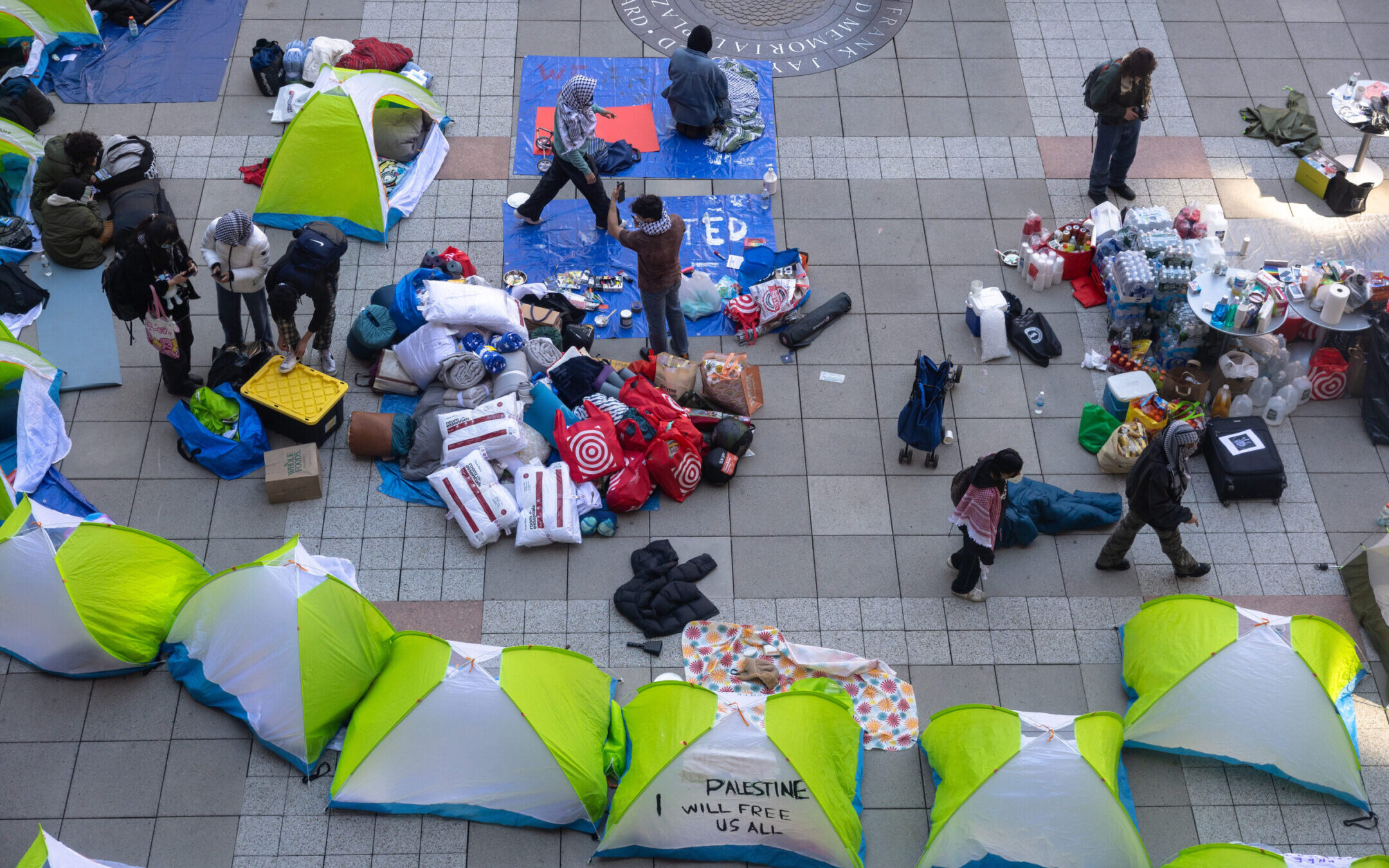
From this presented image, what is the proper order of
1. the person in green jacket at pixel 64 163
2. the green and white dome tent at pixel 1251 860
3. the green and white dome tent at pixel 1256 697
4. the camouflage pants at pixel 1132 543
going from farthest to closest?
the person in green jacket at pixel 64 163, the camouflage pants at pixel 1132 543, the green and white dome tent at pixel 1256 697, the green and white dome tent at pixel 1251 860

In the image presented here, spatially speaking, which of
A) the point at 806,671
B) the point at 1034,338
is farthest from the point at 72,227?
the point at 1034,338

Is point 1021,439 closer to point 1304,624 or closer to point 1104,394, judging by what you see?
point 1104,394

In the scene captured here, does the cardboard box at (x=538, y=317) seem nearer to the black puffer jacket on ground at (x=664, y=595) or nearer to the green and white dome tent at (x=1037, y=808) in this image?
the black puffer jacket on ground at (x=664, y=595)

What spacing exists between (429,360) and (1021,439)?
4877 millimetres

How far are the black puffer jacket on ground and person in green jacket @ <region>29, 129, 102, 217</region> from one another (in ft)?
20.3

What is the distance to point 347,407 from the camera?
10.4 m

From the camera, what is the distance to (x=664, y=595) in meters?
9.12

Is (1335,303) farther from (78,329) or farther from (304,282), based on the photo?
(78,329)

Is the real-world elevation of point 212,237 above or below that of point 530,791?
above

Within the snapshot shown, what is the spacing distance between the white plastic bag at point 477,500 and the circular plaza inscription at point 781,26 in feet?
19.5

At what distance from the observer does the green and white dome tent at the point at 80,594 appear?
27.6 feet

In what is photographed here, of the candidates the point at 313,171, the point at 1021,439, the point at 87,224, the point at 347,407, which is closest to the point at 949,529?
the point at 1021,439

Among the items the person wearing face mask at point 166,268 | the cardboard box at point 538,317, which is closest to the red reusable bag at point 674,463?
the cardboard box at point 538,317

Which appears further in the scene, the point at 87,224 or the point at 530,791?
the point at 87,224
